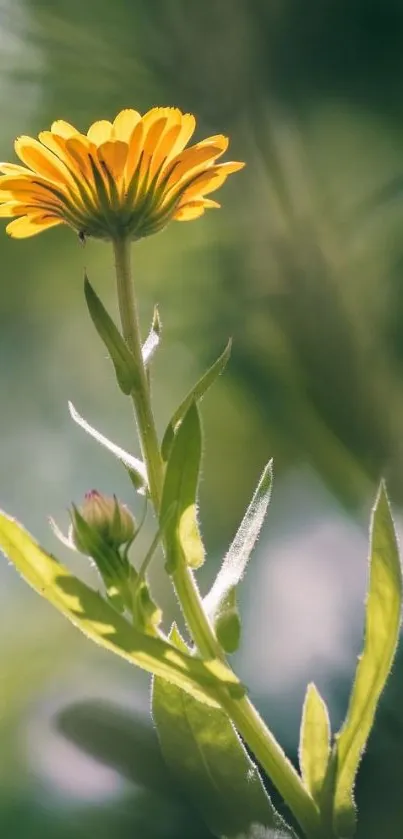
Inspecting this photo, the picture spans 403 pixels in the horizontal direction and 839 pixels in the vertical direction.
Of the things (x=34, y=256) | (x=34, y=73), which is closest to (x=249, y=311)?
(x=34, y=256)

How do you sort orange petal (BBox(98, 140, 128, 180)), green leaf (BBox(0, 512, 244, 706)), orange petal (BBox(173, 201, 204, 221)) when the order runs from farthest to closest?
orange petal (BBox(173, 201, 204, 221)) < orange petal (BBox(98, 140, 128, 180)) < green leaf (BBox(0, 512, 244, 706))

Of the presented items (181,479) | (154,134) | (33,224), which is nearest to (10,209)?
(33,224)

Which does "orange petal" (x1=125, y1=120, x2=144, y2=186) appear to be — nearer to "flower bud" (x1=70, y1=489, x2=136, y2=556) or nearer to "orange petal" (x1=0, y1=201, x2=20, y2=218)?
"orange petal" (x1=0, y1=201, x2=20, y2=218)

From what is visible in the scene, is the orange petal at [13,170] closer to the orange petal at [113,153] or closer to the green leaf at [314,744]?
the orange petal at [113,153]

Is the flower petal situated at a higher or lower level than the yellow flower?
higher

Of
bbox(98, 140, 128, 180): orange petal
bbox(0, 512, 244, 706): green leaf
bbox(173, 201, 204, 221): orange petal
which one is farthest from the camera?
bbox(173, 201, 204, 221): orange petal

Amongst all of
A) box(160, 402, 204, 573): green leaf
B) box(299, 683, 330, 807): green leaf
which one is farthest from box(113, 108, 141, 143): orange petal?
box(299, 683, 330, 807): green leaf

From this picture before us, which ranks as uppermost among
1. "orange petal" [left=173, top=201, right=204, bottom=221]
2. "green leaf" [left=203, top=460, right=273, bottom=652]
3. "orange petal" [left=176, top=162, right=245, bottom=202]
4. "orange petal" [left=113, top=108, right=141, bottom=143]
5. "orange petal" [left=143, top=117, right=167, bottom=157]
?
"orange petal" [left=113, top=108, right=141, bottom=143]
